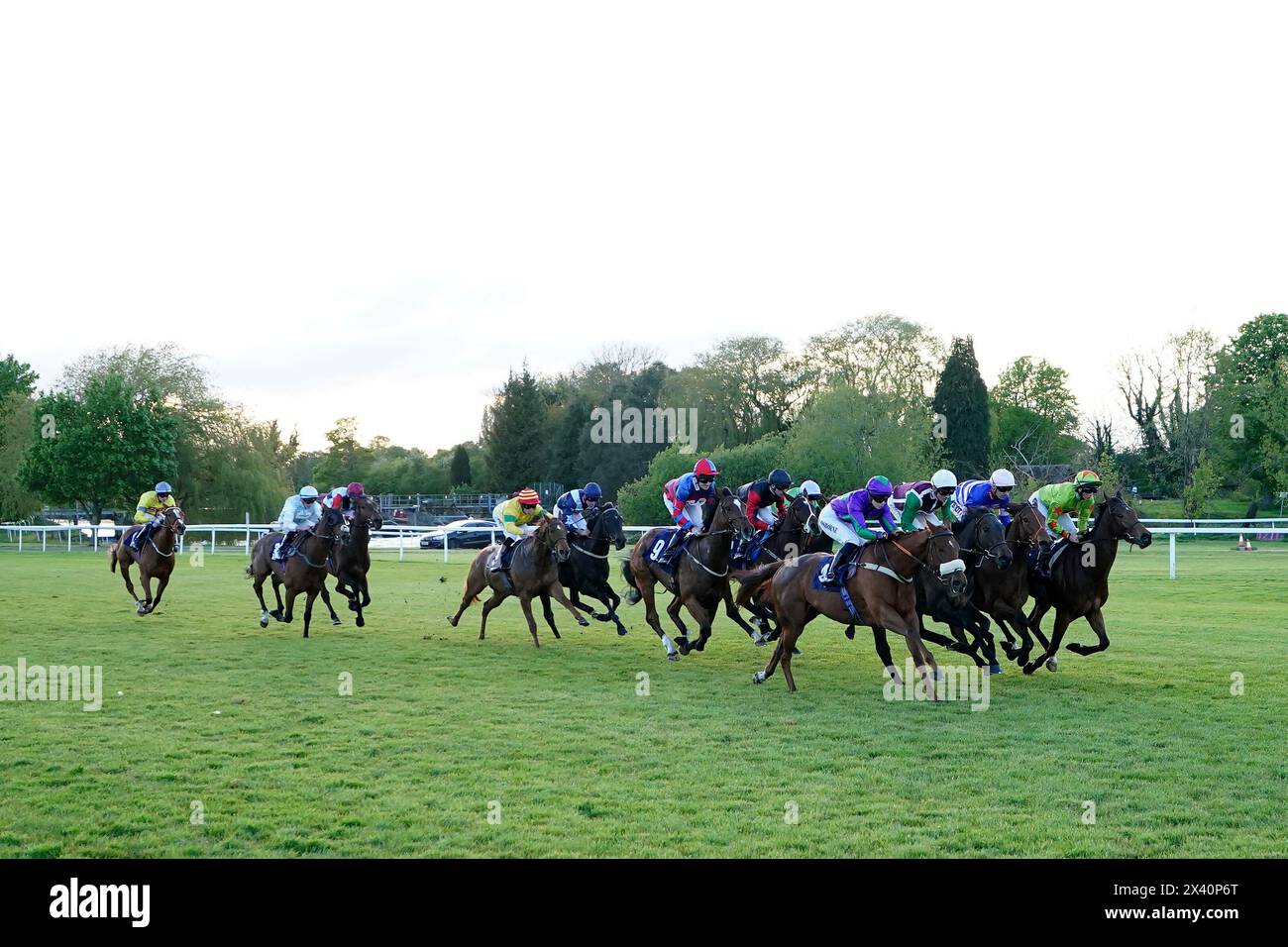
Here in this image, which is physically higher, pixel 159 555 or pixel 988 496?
pixel 988 496

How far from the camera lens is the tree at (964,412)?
61719 mm

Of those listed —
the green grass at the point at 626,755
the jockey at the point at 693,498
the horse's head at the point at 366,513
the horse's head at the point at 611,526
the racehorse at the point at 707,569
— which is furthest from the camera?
the horse's head at the point at 366,513

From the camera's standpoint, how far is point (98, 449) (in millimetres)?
47812

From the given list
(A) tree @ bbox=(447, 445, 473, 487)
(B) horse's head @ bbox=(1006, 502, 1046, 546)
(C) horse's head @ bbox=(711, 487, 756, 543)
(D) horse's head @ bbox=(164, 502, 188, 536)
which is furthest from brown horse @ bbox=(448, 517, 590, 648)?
(A) tree @ bbox=(447, 445, 473, 487)

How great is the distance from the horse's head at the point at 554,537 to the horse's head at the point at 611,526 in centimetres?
136

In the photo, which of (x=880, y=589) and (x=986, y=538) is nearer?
(x=880, y=589)

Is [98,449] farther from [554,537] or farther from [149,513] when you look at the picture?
[554,537]

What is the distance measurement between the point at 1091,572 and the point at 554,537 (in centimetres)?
601

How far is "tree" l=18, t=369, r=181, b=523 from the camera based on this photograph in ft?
157

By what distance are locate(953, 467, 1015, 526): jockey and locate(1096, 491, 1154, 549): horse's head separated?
917 millimetres

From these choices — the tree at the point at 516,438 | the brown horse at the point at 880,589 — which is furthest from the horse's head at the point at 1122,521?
the tree at the point at 516,438

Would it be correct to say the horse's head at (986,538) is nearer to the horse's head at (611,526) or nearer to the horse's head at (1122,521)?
the horse's head at (1122,521)

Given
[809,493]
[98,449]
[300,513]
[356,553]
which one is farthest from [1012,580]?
[98,449]
